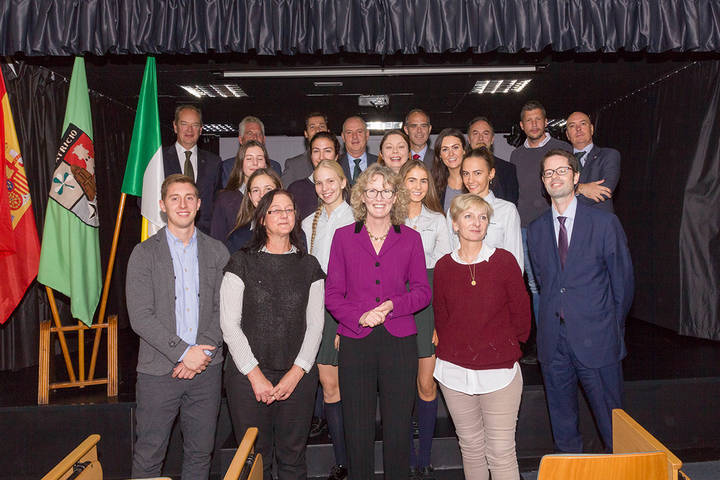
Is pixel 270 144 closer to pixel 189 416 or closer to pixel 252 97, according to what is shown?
pixel 252 97

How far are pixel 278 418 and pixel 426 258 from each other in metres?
1.14

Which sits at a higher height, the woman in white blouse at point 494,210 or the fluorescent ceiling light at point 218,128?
the fluorescent ceiling light at point 218,128

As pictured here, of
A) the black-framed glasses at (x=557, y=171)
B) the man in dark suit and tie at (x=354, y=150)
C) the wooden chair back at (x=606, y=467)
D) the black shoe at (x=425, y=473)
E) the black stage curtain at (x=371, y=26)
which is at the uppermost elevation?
the black stage curtain at (x=371, y=26)

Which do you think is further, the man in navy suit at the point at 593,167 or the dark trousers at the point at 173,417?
the man in navy suit at the point at 593,167

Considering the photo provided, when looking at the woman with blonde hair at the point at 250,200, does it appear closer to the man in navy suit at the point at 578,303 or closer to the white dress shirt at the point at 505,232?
the white dress shirt at the point at 505,232

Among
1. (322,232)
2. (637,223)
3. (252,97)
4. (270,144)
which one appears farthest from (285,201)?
(270,144)

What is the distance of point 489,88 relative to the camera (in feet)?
20.5

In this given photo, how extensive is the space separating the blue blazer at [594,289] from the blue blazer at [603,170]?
48.1 inches

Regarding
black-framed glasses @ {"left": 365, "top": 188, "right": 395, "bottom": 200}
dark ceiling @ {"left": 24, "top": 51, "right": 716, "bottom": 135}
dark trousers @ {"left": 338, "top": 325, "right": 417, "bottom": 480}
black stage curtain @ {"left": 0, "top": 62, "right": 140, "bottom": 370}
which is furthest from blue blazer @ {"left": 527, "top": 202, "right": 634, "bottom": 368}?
black stage curtain @ {"left": 0, "top": 62, "right": 140, "bottom": 370}

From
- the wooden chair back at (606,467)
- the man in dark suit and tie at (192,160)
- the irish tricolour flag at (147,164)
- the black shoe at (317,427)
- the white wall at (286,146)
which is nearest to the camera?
the wooden chair back at (606,467)

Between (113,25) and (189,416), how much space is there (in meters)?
3.01

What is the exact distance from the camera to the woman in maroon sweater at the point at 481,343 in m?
2.33

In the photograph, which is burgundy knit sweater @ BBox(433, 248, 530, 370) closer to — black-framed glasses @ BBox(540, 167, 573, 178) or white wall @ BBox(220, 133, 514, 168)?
black-framed glasses @ BBox(540, 167, 573, 178)

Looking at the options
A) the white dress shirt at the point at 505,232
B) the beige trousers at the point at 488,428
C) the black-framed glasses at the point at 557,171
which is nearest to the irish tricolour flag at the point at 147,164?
the white dress shirt at the point at 505,232
